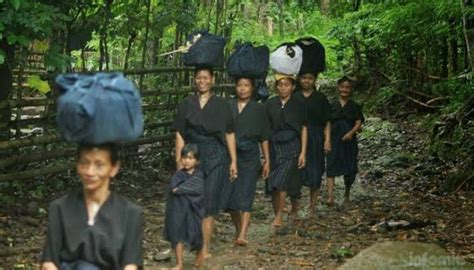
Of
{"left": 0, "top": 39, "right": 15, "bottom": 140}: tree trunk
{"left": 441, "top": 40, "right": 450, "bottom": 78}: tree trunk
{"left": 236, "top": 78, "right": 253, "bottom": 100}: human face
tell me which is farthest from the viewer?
{"left": 441, "top": 40, "right": 450, "bottom": 78}: tree trunk

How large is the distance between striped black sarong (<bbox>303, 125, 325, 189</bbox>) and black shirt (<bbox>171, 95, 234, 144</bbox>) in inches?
84.7

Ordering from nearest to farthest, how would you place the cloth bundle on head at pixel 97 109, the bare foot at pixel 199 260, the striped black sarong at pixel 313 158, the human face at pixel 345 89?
1. the cloth bundle on head at pixel 97 109
2. the bare foot at pixel 199 260
3. the striped black sarong at pixel 313 158
4. the human face at pixel 345 89

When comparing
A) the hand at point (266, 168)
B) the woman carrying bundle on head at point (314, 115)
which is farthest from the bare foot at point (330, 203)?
the hand at point (266, 168)

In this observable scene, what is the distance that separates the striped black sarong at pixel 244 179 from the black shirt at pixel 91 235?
325 centimetres

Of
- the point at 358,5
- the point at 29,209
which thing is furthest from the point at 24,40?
the point at 358,5

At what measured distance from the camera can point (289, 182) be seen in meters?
7.10

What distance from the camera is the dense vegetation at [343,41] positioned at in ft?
22.5

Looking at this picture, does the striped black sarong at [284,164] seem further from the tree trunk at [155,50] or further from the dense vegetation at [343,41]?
the tree trunk at [155,50]

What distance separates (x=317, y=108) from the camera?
761cm

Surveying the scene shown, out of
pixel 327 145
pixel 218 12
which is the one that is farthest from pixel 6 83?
pixel 327 145

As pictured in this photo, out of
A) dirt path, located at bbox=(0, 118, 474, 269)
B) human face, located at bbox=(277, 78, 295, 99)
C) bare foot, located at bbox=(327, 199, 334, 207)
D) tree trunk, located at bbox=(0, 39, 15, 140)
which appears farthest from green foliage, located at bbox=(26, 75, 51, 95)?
bare foot, located at bbox=(327, 199, 334, 207)

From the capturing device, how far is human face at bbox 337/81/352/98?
8.12 m

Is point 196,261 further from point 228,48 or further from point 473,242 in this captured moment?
point 228,48

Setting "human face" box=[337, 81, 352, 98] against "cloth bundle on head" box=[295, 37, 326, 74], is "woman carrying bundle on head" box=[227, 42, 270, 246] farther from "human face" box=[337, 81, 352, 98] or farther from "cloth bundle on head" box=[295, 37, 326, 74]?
"human face" box=[337, 81, 352, 98]
